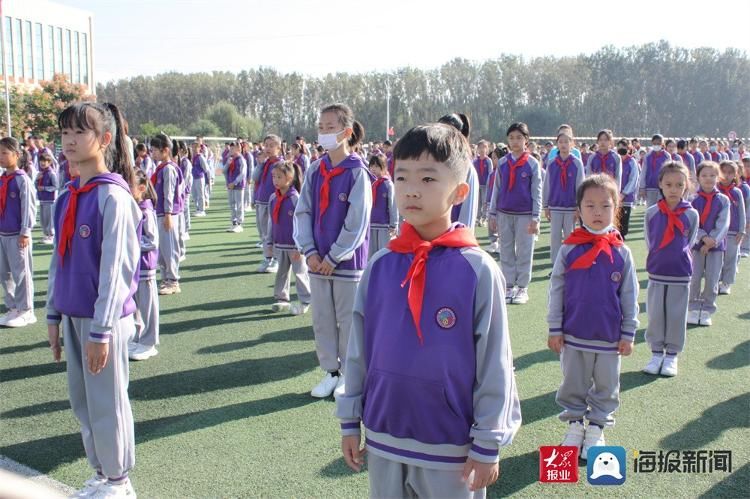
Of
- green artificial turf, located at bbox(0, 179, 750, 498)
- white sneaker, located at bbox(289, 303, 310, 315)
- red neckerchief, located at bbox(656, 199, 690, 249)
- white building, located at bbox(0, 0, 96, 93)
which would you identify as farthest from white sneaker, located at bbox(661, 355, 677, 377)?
white building, located at bbox(0, 0, 96, 93)

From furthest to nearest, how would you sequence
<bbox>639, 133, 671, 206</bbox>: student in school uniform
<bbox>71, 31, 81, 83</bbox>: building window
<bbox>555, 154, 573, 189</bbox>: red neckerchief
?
1. <bbox>71, 31, 81, 83</bbox>: building window
2. <bbox>639, 133, 671, 206</bbox>: student in school uniform
3. <bbox>555, 154, 573, 189</bbox>: red neckerchief

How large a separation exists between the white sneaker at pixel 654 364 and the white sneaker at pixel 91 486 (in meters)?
4.43

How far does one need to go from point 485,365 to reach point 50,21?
7047cm

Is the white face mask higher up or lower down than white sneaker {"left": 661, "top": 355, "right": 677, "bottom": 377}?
higher up

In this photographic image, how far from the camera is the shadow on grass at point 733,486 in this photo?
362 cm

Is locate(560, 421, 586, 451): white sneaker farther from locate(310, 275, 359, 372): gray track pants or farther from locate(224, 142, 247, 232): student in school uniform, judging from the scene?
locate(224, 142, 247, 232): student in school uniform

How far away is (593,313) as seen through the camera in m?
4.03

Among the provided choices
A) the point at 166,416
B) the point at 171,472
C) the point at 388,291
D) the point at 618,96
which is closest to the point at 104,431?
the point at 171,472

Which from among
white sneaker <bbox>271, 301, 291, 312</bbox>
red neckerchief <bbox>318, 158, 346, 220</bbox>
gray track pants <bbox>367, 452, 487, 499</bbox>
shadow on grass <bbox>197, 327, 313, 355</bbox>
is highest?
red neckerchief <bbox>318, 158, 346, 220</bbox>

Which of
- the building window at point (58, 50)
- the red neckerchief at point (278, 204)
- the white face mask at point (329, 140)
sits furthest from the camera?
the building window at point (58, 50)

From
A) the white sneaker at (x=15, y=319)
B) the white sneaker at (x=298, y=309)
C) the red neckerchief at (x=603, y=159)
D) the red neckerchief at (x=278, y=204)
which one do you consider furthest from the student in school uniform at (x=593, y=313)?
the red neckerchief at (x=603, y=159)

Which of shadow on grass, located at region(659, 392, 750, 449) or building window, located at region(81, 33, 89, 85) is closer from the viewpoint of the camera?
shadow on grass, located at region(659, 392, 750, 449)

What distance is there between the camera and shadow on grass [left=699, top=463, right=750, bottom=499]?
3.62m

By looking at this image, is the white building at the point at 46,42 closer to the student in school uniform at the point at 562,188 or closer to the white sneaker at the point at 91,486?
the student in school uniform at the point at 562,188
